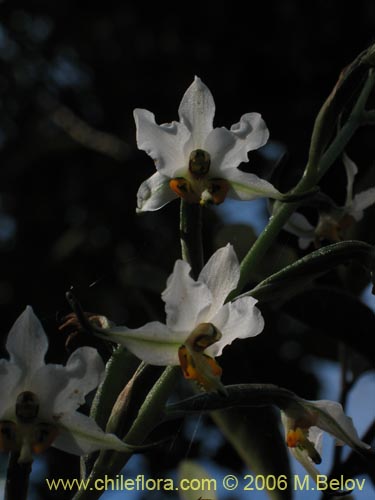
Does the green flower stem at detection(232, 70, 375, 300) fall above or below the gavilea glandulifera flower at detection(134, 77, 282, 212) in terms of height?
below

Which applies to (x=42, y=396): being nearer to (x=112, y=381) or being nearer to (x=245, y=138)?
(x=112, y=381)

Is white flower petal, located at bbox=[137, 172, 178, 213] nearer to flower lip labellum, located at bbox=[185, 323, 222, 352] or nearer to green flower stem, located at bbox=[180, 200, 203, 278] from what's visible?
green flower stem, located at bbox=[180, 200, 203, 278]

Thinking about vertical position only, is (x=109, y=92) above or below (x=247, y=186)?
below

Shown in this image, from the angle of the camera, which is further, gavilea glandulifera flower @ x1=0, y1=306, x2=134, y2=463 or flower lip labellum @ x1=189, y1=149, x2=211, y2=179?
flower lip labellum @ x1=189, y1=149, x2=211, y2=179

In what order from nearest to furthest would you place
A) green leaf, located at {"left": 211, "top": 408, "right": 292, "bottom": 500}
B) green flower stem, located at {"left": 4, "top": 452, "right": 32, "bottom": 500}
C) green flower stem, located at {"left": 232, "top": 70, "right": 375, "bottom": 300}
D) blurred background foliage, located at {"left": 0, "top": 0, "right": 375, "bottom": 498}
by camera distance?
1. green flower stem, located at {"left": 4, "top": 452, "right": 32, "bottom": 500}
2. green flower stem, located at {"left": 232, "top": 70, "right": 375, "bottom": 300}
3. green leaf, located at {"left": 211, "top": 408, "right": 292, "bottom": 500}
4. blurred background foliage, located at {"left": 0, "top": 0, "right": 375, "bottom": 498}

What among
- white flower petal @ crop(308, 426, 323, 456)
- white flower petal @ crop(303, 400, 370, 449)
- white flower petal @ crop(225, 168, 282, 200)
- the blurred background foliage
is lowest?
the blurred background foliage

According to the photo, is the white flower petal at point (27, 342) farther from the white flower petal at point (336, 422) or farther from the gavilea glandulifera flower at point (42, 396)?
the white flower petal at point (336, 422)

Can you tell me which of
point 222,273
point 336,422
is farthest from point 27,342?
point 336,422

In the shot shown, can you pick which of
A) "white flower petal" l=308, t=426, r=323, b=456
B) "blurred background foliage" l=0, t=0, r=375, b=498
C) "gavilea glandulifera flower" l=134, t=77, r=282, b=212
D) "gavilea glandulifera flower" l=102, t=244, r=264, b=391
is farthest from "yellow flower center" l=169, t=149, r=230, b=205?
"blurred background foliage" l=0, t=0, r=375, b=498
